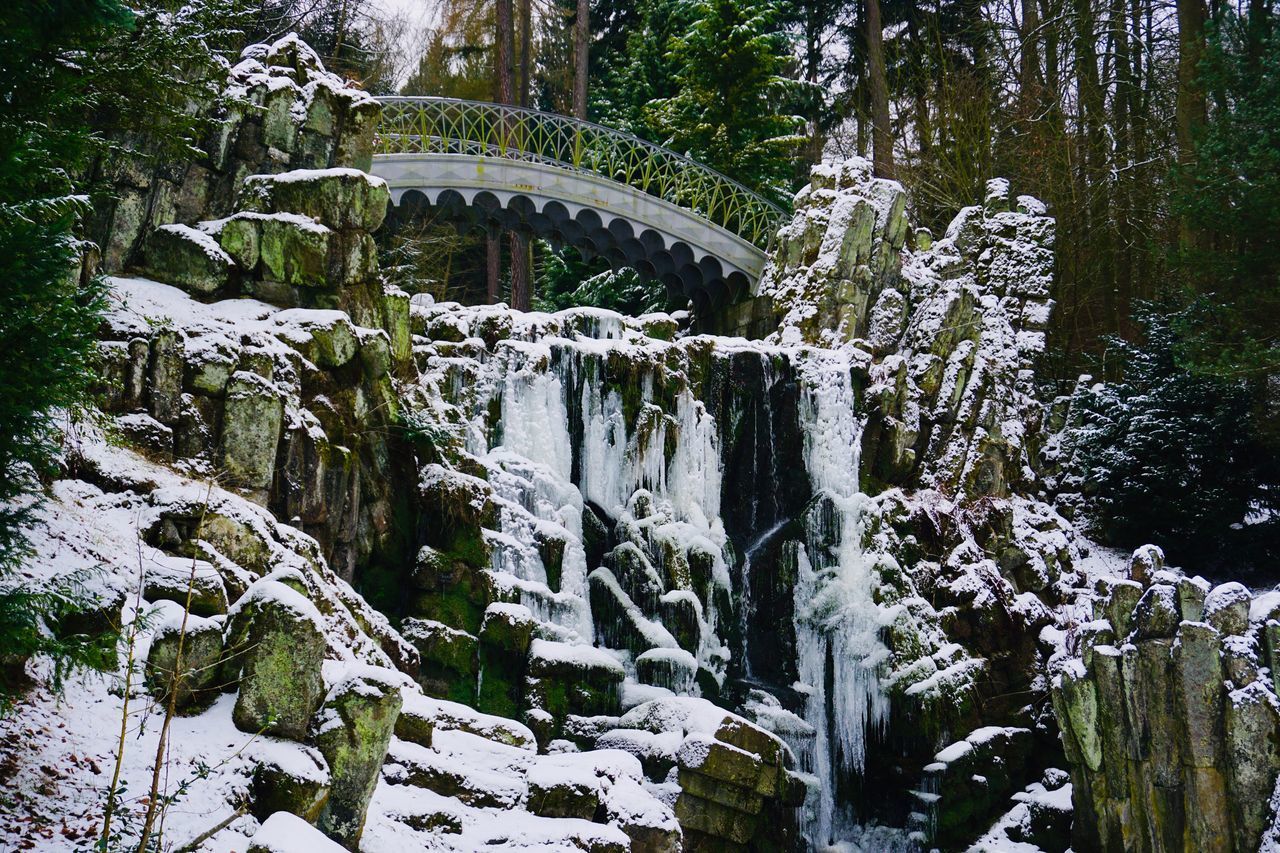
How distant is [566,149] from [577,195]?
6.55ft

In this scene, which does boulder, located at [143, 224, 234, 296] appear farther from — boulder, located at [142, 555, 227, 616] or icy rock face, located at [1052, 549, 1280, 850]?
icy rock face, located at [1052, 549, 1280, 850]

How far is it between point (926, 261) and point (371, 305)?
34.6 ft

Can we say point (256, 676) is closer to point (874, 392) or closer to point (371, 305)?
point (371, 305)

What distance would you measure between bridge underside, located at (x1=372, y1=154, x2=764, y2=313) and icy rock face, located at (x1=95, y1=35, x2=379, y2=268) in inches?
126

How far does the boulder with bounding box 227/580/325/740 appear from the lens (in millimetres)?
7746

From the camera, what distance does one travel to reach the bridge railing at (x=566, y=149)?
18.8 meters

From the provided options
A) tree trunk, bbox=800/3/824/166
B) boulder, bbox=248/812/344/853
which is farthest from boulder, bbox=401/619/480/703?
tree trunk, bbox=800/3/824/166

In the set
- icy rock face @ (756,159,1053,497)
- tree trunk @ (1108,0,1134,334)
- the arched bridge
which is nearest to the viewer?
icy rock face @ (756,159,1053,497)

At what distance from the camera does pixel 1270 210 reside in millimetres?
15938

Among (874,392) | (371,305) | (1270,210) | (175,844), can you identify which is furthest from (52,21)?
(1270,210)

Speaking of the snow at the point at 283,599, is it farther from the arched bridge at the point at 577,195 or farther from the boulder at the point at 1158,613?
the arched bridge at the point at 577,195

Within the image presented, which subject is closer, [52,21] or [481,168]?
[52,21]

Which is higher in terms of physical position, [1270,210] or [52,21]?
[1270,210]

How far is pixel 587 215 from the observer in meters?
20.0
